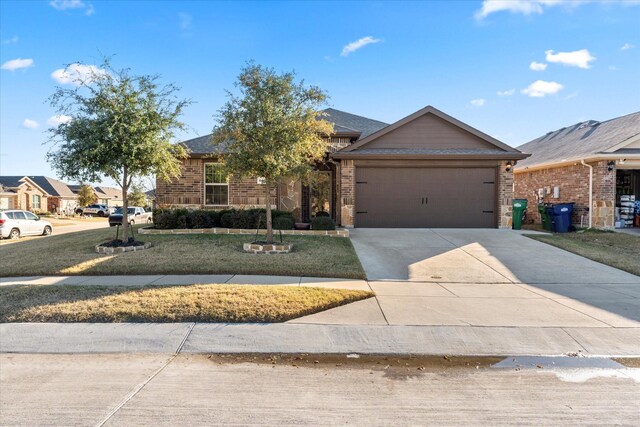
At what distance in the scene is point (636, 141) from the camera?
49.2 ft

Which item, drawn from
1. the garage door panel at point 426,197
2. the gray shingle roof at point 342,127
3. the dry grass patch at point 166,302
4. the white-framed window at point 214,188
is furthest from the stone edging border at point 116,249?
the garage door panel at point 426,197

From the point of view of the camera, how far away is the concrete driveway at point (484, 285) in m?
5.63

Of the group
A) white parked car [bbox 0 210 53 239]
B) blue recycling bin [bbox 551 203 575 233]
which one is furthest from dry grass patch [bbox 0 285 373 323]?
white parked car [bbox 0 210 53 239]

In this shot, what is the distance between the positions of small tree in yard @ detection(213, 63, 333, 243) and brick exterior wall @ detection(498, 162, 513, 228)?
7714 millimetres

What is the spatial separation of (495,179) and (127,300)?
511 inches

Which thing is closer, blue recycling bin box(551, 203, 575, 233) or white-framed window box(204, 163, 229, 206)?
blue recycling bin box(551, 203, 575, 233)

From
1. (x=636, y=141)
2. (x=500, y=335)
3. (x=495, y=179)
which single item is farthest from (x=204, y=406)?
(x=636, y=141)

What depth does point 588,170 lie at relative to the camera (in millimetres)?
15602

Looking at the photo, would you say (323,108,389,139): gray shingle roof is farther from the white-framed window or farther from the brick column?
the white-framed window

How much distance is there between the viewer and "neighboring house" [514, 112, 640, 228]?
1482 cm

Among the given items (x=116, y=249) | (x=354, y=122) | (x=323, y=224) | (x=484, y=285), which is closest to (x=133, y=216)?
(x=354, y=122)

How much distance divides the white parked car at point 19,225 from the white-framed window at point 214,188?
1153 cm

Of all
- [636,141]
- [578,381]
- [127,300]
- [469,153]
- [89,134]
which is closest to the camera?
[578,381]

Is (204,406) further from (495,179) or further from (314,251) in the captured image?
(495,179)
